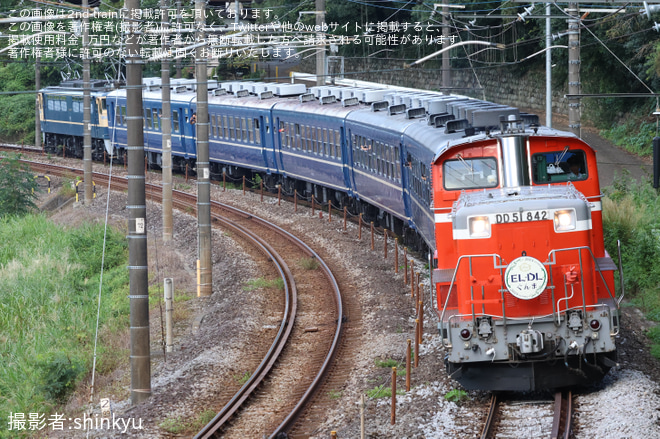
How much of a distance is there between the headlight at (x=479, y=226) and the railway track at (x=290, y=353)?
357 centimetres

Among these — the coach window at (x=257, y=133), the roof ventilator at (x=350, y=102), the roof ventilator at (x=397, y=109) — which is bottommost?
the coach window at (x=257, y=133)

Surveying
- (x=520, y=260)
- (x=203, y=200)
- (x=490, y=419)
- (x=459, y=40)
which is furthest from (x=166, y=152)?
(x=459, y=40)

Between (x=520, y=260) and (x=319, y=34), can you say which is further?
(x=319, y=34)

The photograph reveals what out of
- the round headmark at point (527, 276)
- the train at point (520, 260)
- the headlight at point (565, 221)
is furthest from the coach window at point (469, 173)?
the round headmark at point (527, 276)

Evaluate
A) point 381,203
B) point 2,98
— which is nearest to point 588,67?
point 381,203

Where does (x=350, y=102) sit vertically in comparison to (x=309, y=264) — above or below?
above

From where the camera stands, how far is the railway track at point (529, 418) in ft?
34.9

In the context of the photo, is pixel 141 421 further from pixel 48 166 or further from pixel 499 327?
pixel 48 166

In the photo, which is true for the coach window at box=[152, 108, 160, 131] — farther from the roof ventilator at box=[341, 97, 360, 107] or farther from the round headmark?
the round headmark

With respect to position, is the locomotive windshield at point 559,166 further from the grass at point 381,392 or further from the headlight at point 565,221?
the grass at point 381,392

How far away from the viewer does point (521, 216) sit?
11.4 meters

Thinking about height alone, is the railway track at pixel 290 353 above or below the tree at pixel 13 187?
below

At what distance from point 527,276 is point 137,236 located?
6.26m

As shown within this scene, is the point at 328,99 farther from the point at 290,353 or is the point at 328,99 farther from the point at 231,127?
the point at 290,353
